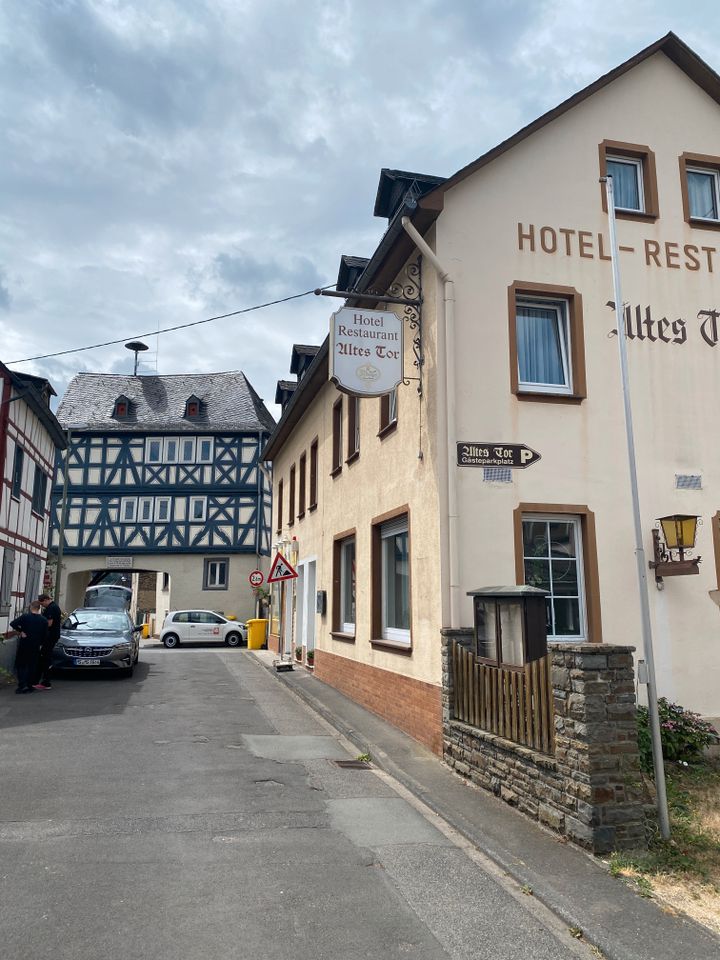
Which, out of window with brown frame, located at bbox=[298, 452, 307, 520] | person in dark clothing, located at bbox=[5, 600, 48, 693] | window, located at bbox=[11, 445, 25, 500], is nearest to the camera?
person in dark clothing, located at bbox=[5, 600, 48, 693]

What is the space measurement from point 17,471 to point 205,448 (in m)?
21.2

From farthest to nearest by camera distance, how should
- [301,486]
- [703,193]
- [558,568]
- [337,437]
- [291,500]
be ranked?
[291,500]
[301,486]
[337,437]
[703,193]
[558,568]

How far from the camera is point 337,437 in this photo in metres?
15.1

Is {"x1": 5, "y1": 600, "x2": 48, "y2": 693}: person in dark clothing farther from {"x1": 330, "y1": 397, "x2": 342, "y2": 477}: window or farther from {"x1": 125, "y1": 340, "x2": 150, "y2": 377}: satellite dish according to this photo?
{"x1": 125, "y1": 340, "x2": 150, "y2": 377}: satellite dish

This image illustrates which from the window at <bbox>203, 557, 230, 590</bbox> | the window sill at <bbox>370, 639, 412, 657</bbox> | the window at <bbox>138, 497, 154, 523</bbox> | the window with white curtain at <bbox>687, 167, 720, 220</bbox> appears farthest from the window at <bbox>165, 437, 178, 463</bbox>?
the window with white curtain at <bbox>687, 167, 720, 220</bbox>

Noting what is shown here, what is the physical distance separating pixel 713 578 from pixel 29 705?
33.7 ft

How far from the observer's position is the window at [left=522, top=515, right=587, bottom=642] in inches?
A: 353

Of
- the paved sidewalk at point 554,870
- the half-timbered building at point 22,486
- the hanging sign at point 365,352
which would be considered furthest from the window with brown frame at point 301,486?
the paved sidewalk at point 554,870

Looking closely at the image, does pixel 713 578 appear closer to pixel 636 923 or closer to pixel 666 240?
pixel 666 240

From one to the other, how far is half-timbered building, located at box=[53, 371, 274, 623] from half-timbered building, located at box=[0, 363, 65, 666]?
628 inches

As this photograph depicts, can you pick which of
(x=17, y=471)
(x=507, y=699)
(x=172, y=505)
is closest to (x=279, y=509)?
(x=17, y=471)

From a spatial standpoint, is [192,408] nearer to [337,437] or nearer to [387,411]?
[337,437]

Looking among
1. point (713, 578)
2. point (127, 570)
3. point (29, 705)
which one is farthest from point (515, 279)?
point (127, 570)

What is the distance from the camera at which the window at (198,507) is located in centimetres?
3909
